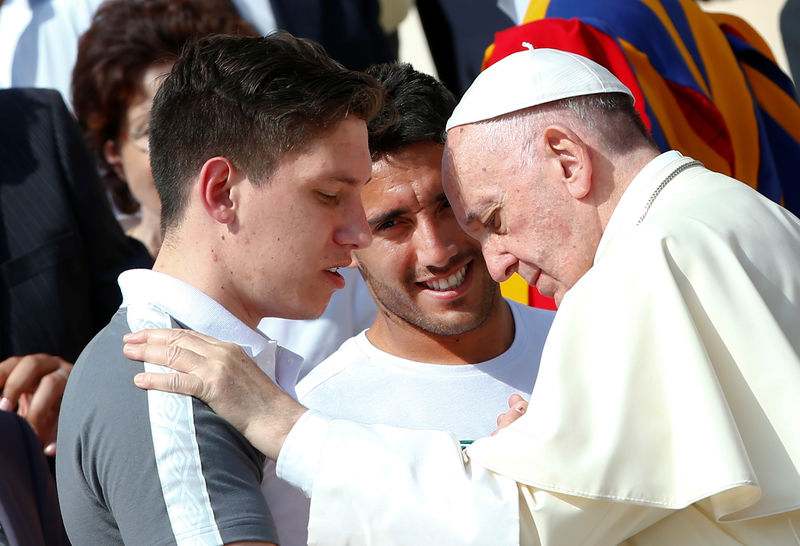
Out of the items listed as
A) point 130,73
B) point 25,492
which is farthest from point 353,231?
point 130,73

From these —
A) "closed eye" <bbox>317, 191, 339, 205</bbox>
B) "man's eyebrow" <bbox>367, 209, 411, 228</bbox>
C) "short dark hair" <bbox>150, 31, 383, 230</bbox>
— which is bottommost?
"man's eyebrow" <bbox>367, 209, 411, 228</bbox>

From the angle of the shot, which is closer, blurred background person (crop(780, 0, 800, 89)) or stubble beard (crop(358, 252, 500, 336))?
stubble beard (crop(358, 252, 500, 336))

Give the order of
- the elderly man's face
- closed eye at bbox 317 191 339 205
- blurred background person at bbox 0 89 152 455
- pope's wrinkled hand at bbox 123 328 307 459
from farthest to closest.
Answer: blurred background person at bbox 0 89 152 455, the elderly man's face, closed eye at bbox 317 191 339 205, pope's wrinkled hand at bbox 123 328 307 459

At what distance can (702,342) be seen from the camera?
2166 mm

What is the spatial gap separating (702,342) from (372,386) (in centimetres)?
121

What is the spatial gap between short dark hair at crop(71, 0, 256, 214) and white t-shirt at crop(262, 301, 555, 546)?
1.56 metres

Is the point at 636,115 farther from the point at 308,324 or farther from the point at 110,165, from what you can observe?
the point at 110,165

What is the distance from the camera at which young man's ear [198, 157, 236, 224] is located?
7.37 feet

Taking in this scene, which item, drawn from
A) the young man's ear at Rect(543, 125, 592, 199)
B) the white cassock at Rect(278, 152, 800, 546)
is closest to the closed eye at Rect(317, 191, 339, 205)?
the white cassock at Rect(278, 152, 800, 546)

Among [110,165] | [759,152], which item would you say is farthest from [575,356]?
[110,165]

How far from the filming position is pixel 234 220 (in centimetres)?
227

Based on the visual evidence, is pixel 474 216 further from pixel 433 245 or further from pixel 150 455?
pixel 150 455

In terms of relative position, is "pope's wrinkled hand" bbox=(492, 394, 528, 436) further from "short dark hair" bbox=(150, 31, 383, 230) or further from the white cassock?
"short dark hair" bbox=(150, 31, 383, 230)

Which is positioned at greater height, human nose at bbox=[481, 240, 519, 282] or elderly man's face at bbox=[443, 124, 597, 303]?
elderly man's face at bbox=[443, 124, 597, 303]
